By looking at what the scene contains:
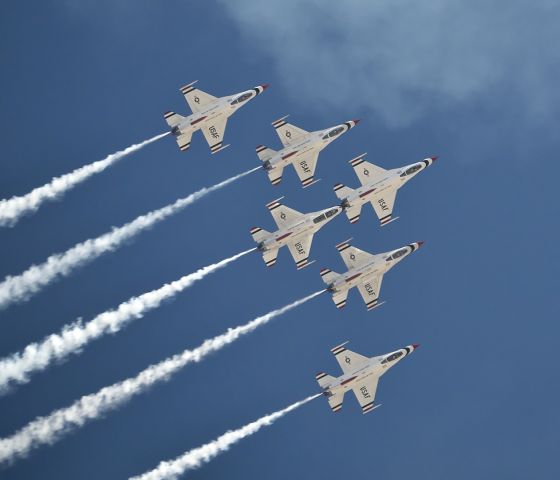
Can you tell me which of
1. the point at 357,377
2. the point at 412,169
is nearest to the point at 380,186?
the point at 412,169

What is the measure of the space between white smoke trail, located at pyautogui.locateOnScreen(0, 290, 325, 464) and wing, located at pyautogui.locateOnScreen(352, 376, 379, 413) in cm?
587

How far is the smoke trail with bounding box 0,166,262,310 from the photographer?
8069cm

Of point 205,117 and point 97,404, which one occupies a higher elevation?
Answer: point 205,117

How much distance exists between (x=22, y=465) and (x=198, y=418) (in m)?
10.2

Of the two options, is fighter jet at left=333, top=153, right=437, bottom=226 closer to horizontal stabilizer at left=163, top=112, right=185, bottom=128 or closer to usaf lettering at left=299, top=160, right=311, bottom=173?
usaf lettering at left=299, top=160, right=311, bottom=173

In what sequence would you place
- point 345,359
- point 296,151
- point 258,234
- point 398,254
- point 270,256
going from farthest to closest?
point 398,254
point 296,151
point 345,359
point 270,256
point 258,234

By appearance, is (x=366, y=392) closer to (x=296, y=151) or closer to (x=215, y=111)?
(x=296, y=151)

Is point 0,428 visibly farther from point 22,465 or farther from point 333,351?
point 333,351

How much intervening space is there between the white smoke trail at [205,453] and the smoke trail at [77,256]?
1204 cm

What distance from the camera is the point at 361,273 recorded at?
83.4 meters

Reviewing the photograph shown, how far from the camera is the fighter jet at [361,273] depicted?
8300 cm

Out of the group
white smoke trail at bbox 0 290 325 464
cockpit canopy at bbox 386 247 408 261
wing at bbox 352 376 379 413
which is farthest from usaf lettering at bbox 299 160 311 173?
wing at bbox 352 376 379 413

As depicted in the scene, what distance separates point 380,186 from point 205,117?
430 inches

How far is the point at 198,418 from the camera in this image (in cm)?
8312
